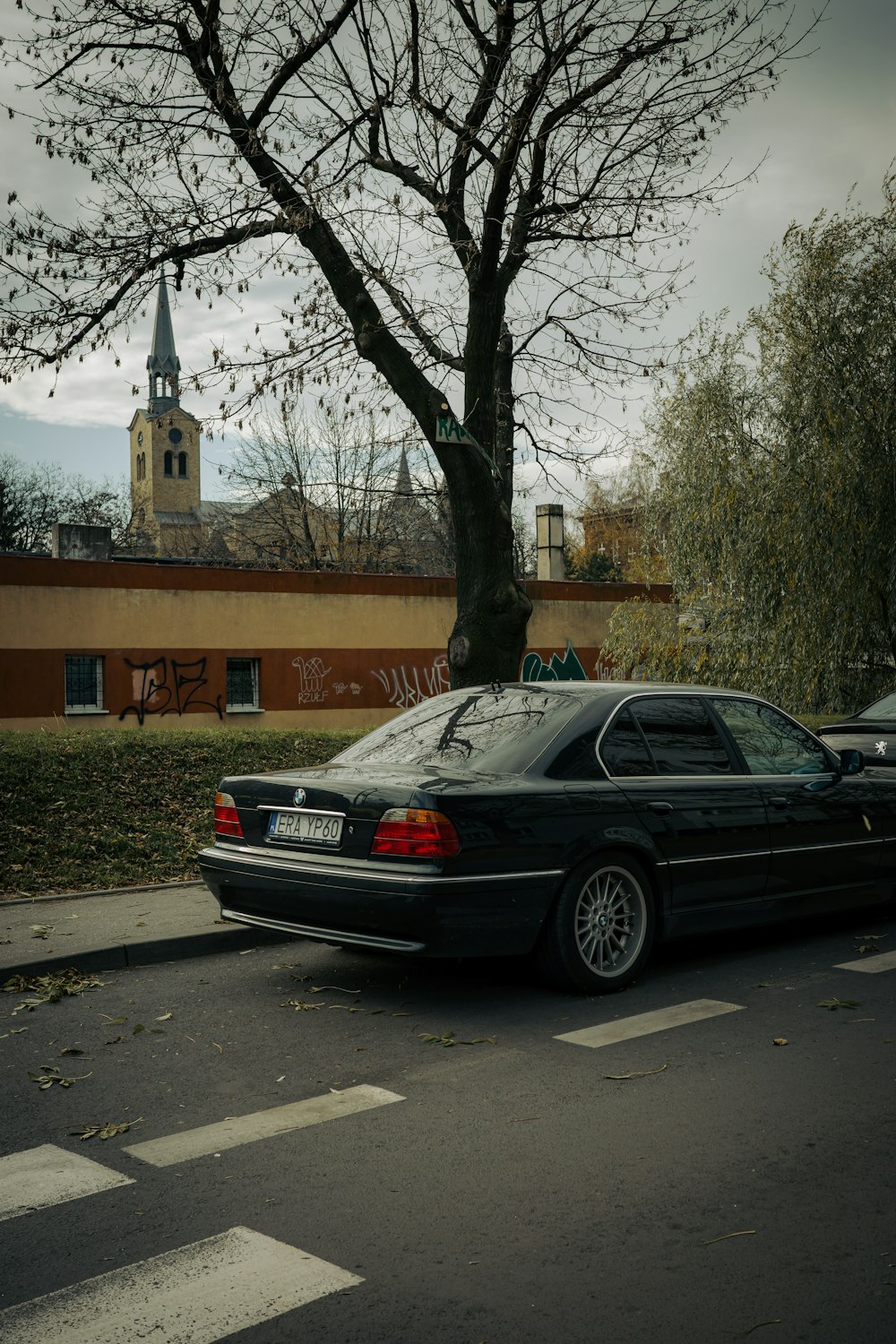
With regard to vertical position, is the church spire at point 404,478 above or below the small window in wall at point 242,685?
above

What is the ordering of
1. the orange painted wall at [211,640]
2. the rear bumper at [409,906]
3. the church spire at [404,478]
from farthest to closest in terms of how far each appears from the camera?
the orange painted wall at [211,640], the church spire at [404,478], the rear bumper at [409,906]

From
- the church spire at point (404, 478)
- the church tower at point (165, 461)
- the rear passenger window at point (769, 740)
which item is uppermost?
the church tower at point (165, 461)

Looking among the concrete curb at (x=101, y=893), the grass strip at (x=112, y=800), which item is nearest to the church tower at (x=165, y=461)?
the grass strip at (x=112, y=800)

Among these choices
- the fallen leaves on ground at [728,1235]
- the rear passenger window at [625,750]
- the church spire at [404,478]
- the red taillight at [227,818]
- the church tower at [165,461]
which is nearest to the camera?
the fallen leaves on ground at [728,1235]

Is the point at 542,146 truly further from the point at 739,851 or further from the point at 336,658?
the point at 336,658

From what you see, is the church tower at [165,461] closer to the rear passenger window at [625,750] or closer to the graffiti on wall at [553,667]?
the graffiti on wall at [553,667]

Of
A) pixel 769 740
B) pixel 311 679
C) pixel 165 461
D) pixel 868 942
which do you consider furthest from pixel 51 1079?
pixel 165 461

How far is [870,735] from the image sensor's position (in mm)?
11172

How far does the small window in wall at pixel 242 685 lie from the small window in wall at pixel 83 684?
2.80m

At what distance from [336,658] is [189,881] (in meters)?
18.9

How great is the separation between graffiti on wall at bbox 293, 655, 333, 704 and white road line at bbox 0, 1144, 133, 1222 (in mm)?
23649

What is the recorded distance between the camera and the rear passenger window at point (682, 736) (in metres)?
6.69

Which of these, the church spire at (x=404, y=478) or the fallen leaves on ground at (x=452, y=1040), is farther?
the church spire at (x=404, y=478)

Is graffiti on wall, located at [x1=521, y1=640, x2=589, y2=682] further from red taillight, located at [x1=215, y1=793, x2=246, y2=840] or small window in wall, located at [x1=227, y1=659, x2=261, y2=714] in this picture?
red taillight, located at [x1=215, y1=793, x2=246, y2=840]
